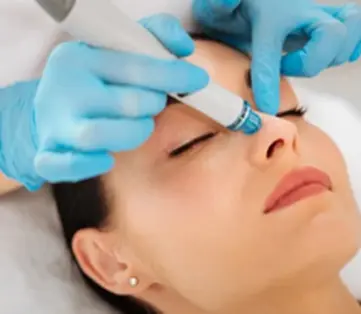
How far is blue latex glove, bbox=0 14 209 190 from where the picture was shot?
0.96m

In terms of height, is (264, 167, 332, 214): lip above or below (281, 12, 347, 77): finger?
below

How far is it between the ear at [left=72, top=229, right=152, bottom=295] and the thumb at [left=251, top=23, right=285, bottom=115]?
320 mm

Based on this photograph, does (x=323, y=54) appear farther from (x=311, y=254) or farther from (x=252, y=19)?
(x=311, y=254)

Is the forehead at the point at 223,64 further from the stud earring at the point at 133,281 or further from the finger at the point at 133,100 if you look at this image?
the stud earring at the point at 133,281

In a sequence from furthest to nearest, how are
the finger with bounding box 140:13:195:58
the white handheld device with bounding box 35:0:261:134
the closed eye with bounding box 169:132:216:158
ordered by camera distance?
the closed eye with bounding box 169:132:216:158, the finger with bounding box 140:13:195:58, the white handheld device with bounding box 35:0:261:134

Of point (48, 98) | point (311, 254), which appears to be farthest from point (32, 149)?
point (311, 254)

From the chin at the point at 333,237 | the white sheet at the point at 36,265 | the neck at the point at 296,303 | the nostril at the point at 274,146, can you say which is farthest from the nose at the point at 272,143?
the white sheet at the point at 36,265

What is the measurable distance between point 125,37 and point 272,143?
0.27 meters

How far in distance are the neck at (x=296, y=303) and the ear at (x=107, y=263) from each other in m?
0.08

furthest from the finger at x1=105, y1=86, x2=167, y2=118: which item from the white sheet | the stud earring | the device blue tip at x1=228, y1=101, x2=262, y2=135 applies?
the white sheet

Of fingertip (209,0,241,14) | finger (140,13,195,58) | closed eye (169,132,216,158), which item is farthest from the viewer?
fingertip (209,0,241,14)

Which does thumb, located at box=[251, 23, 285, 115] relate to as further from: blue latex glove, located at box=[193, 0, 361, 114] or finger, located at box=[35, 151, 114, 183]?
finger, located at box=[35, 151, 114, 183]

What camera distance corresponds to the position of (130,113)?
0.98 meters

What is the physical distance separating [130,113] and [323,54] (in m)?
0.41
